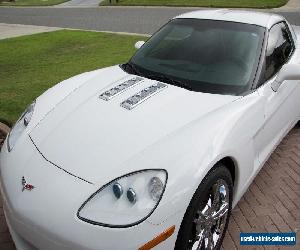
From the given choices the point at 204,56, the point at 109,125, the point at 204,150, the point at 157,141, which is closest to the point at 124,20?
the point at 204,56

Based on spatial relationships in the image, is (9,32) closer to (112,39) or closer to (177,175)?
(112,39)

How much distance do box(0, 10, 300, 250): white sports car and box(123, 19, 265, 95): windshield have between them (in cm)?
1

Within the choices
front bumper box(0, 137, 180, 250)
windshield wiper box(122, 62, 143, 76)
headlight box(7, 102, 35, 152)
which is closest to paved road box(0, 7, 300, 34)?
windshield wiper box(122, 62, 143, 76)

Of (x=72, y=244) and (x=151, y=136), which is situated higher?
(x=151, y=136)

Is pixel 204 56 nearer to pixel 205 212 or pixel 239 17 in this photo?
pixel 239 17

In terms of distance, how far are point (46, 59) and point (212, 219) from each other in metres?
7.47

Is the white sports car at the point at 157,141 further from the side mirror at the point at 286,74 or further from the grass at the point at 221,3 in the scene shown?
the grass at the point at 221,3

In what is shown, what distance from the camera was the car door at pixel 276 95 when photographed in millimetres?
3324

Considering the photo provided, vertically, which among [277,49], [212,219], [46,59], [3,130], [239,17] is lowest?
[46,59]

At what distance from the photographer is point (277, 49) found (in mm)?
3891

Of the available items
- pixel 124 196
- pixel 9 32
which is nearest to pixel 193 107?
pixel 124 196

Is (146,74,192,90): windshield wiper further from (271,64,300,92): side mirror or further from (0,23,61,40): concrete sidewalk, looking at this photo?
(0,23,61,40): concrete sidewalk

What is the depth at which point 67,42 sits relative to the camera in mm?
11320

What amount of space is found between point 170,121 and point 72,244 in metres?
1.12
